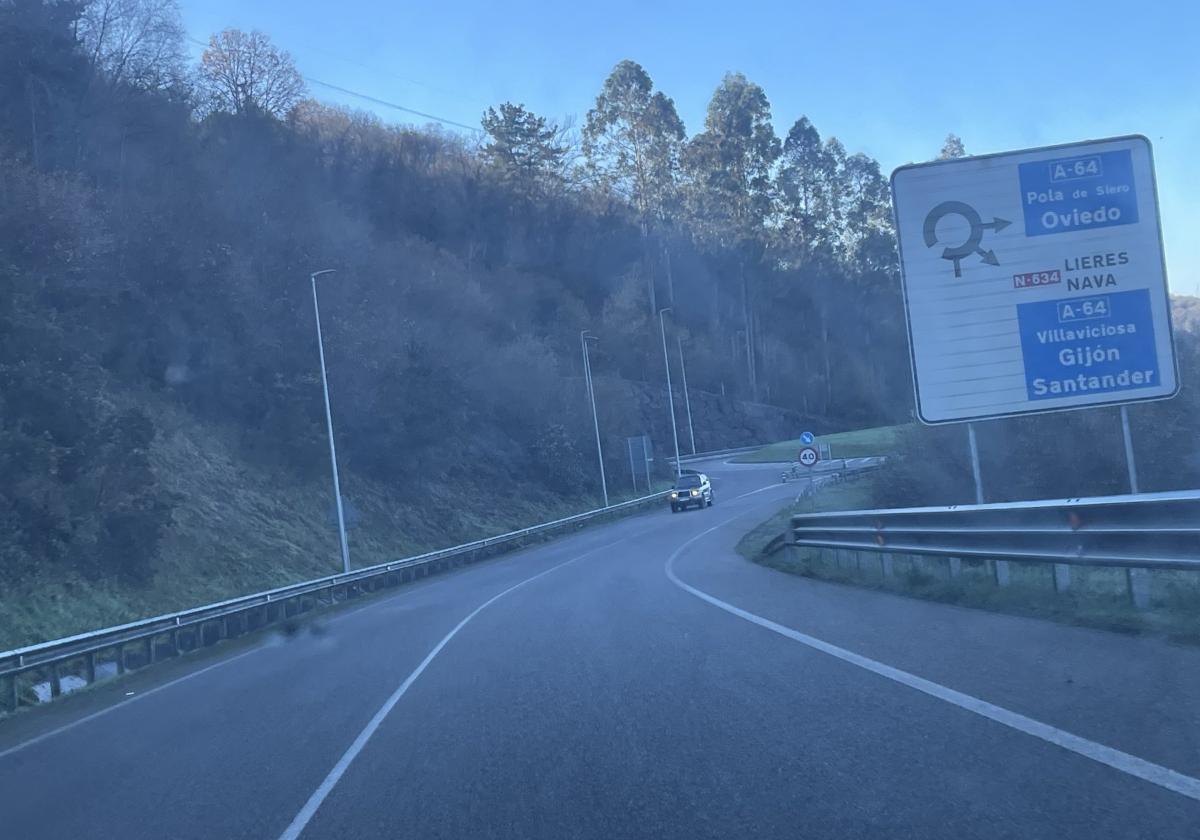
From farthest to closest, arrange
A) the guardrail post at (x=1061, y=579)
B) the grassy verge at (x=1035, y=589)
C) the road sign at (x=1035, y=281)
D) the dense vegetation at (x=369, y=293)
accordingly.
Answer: the dense vegetation at (x=369, y=293) → the road sign at (x=1035, y=281) → the guardrail post at (x=1061, y=579) → the grassy verge at (x=1035, y=589)

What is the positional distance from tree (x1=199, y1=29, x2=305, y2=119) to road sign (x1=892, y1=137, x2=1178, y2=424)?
48736 millimetres

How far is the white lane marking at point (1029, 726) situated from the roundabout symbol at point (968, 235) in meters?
5.74

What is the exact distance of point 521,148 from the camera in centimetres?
8562

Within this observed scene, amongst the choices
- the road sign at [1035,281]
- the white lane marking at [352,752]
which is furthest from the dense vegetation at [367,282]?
the road sign at [1035,281]

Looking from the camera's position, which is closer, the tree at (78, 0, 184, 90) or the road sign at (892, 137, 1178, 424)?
the road sign at (892, 137, 1178, 424)

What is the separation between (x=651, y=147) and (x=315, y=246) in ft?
131

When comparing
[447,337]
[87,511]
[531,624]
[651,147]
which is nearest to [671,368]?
[651,147]

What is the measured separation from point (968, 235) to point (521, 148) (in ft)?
238

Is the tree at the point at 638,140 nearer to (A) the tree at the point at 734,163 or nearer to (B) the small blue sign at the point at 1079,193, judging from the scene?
(A) the tree at the point at 734,163

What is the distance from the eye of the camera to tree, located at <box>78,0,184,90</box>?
46219 millimetres

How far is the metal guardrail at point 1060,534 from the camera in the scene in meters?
10.5

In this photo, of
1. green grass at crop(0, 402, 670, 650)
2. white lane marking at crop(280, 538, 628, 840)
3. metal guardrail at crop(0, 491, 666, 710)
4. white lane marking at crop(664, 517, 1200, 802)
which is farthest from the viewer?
green grass at crop(0, 402, 670, 650)

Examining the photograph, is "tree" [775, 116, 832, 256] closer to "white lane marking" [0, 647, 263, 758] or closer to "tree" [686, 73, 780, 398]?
"tree" [686, 73, 780, 398]

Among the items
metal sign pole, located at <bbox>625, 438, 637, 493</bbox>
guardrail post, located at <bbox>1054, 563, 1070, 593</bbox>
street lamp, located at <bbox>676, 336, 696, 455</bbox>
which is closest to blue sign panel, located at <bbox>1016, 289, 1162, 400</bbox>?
guardrail post, located at <bbox>1054, 563, 1070, 593</bbox>
